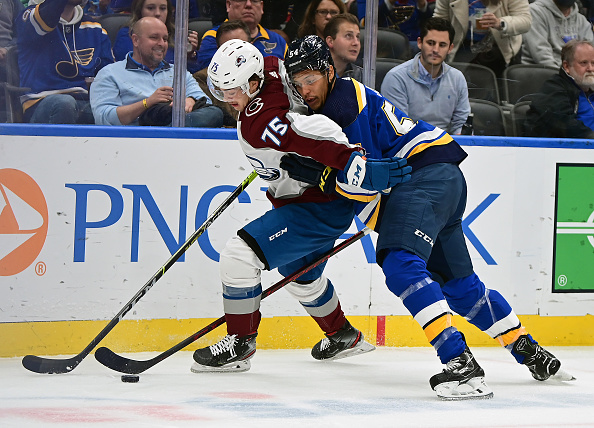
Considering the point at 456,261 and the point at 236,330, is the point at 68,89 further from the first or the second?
the point at 456,261

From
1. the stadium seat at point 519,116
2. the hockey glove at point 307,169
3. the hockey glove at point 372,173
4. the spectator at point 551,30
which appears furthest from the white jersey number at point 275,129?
the spectator at point 551,30

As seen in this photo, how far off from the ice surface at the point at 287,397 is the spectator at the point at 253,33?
1286 mm

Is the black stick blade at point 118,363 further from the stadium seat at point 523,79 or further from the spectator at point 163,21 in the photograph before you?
the stadium seat at point 523,79

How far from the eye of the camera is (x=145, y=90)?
3.58m

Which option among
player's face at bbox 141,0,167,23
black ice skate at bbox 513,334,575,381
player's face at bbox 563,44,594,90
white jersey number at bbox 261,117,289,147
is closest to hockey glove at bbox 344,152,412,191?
white jersey number at bbox 261,117,289,147

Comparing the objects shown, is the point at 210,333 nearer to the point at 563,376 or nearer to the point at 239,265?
the point at 239,265

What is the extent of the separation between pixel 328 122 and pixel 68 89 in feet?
4.30

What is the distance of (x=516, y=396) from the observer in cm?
291

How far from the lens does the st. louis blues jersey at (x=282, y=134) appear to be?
2.69 m

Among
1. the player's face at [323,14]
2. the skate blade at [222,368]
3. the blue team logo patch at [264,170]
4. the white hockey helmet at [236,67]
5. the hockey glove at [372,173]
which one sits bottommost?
the skate blade at [222,368]

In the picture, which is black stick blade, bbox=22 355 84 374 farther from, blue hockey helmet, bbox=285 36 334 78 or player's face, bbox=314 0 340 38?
player's face, bbox=314 0 340 38

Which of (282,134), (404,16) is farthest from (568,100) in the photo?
(282,134)

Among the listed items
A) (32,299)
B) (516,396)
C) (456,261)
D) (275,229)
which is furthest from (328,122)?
(32,299)

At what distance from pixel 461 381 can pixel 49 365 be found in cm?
146
